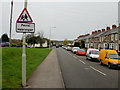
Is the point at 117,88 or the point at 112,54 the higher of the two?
the point at 112,54

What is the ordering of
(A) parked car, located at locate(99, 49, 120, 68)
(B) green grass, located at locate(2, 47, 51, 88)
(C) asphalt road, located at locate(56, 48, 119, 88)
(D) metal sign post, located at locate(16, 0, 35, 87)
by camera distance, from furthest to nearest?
1. (A) parked car, located at locate(99, 49, 120, 68)
2. (C) asphalt road, located at locate(56, 48, 119, 88)
3. (B) green grass, located at locate(2, 47, 51, 88)
4. (D) metal sign post, located at locate(16, 0, 35, 87)

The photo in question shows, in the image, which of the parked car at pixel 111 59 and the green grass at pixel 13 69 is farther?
the parked car at pixel 111 59

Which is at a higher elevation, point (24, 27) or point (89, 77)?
point (24, 27)

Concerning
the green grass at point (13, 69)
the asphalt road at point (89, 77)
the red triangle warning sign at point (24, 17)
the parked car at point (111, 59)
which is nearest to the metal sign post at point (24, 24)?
the red triangle warning sign at point (24, 17)

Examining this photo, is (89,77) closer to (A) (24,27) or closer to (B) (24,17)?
(A) (24,27)

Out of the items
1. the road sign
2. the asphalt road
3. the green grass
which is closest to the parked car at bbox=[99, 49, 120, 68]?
the asphalt road

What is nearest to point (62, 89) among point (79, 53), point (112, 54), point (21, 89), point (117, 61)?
point (21, 89)

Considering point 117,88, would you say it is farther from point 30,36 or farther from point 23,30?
point 30,36

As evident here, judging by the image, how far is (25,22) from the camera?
6.60 metres

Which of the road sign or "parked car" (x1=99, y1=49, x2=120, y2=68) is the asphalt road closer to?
"parked car" (x1=99, y1=49, x2=120, y2=68)

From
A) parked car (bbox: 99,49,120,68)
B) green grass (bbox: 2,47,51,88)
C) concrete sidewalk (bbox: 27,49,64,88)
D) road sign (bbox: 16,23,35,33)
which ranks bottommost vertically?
concrete sidewalk (bbox: 27,49,64,88)

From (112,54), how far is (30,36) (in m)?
64.8

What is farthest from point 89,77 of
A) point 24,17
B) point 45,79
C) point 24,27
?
point 24,17

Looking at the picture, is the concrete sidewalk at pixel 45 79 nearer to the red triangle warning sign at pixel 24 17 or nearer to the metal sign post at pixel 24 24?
the metal sign post at pixel 24 24
